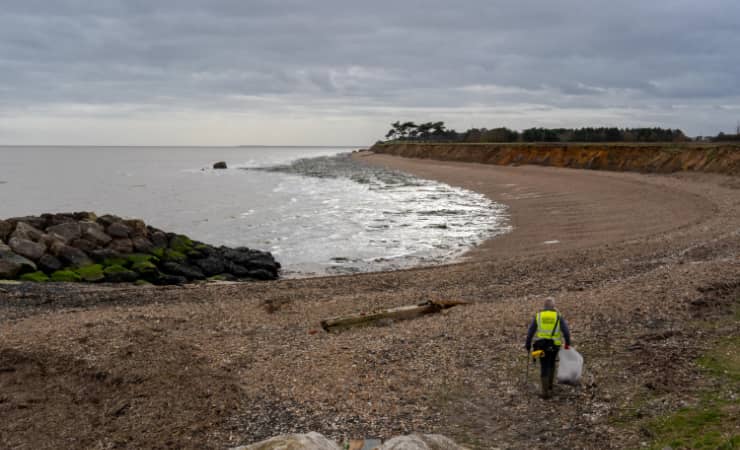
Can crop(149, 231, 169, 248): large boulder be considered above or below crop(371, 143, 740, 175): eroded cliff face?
below

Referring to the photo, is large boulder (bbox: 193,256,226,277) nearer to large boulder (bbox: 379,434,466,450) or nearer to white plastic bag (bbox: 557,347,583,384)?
white plastic bag (bbox: 557,347,583,384)

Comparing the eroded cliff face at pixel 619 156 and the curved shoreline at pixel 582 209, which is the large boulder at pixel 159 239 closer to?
the curved shoreline at pixel 582 209

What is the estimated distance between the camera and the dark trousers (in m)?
9.34

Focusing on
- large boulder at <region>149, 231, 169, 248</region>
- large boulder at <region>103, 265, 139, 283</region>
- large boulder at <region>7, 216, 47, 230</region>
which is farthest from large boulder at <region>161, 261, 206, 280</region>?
large boulder at <region>7, 216, 47, 230</region>

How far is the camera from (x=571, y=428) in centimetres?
847

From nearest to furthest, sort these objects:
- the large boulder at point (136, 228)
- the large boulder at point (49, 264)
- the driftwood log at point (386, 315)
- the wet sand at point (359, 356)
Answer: the wet sand at point (359, 356) → the driftwood log at point (386, 315) → the large boulder at point (49, 264) → the large boulder at point (136, 228)

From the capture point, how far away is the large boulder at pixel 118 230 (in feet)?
85.1

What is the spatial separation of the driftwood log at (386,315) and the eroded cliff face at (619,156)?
120 ft

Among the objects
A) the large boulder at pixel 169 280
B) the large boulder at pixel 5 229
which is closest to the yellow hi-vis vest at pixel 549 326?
the large boulder at pixel 169 280

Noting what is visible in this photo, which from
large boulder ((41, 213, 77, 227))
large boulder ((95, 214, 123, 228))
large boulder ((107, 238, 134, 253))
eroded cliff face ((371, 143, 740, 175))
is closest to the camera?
large boulder ((107, 238, 134, 253))

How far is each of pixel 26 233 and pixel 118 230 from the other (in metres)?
3.52

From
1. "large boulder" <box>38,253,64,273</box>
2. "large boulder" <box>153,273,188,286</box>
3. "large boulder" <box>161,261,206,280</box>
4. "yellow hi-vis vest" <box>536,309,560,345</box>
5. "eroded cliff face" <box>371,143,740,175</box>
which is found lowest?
"large boulder" <box>153,273,188,286</box>

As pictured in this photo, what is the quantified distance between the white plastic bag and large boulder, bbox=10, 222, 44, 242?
22.2m

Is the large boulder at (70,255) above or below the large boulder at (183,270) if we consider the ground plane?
above
